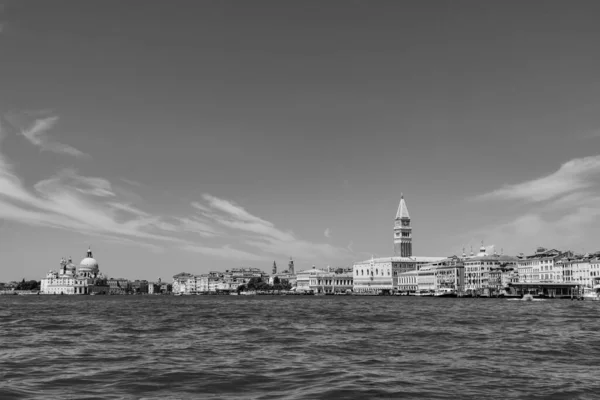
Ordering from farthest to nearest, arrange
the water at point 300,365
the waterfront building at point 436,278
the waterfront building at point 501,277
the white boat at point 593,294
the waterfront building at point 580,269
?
the waterfront building at point 436,278 < the waterfront building at point 501,277 < the waterfront building at point 580,269 < the white boat at point 593,294 < the water at point 300,365

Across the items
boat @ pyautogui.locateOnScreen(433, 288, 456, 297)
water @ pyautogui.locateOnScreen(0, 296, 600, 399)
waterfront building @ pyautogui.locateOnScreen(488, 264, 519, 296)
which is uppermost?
waterfront building @ pyautogui.locateOnScreen(488, 264, 519, 296)

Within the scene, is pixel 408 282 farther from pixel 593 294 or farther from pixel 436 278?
pixel 593 294

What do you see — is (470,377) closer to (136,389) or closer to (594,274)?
(136,389)

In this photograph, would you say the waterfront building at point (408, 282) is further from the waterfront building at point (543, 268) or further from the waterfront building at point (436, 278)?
the waterfront building at point (543, 268)

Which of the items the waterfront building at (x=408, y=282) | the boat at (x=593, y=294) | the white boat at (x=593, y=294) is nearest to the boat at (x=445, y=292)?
the waterfront building at (x=408, y=282)

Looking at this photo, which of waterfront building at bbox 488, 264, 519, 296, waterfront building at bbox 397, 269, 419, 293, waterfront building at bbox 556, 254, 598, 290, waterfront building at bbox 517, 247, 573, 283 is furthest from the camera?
waterfront building at bbox 397, 269, 419, 293

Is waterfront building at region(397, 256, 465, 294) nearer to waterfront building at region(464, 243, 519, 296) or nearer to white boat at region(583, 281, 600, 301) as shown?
waterfront building at region(464, 243, 519, 296)

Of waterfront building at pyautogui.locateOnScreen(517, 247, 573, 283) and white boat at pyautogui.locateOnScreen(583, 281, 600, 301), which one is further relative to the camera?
waterfront building at pyautogui.locateOnScreen(517, 247, 573, 283)

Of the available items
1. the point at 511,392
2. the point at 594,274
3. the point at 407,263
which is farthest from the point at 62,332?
the point at 407,263

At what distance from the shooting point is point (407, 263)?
200 m

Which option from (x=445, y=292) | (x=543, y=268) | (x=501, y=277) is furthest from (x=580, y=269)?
(x=445, y=292)

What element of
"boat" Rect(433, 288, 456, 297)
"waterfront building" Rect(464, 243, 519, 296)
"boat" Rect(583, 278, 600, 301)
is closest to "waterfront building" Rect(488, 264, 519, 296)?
"waterfront building" Rect(464, 243, 519, 296)

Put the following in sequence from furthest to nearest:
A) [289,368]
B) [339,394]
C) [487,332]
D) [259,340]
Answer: [487,332] → [259,340] → [289,368] → [339,394]

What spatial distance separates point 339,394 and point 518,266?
143468 millimetres
